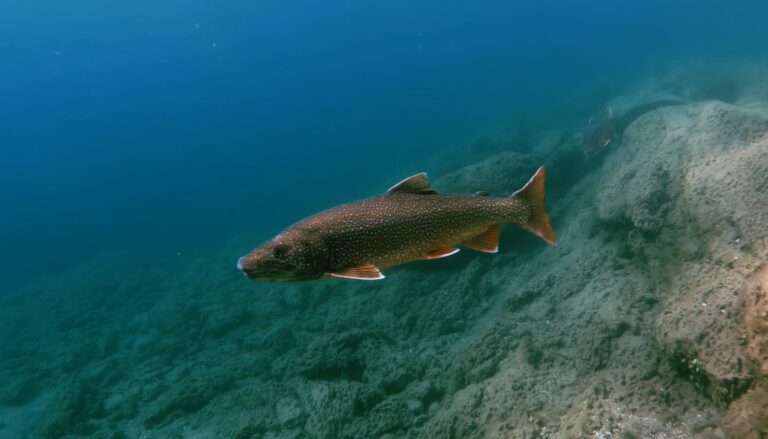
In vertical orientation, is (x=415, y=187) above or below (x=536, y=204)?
above

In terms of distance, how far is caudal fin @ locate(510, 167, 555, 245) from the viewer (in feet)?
12.8

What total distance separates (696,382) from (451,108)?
2905 inches

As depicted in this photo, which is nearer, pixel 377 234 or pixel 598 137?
pixel 377 234

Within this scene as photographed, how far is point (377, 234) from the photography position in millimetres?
3287

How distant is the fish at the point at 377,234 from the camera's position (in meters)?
3.05

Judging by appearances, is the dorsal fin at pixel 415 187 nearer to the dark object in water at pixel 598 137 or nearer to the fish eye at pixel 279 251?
the fish eye at pixel 279 251

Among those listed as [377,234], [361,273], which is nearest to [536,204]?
[377,234]

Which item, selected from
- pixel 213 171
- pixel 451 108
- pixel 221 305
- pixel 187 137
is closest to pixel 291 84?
pixel 187 137

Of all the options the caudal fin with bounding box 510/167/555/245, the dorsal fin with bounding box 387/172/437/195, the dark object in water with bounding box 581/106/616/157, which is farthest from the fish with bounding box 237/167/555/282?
the dark object in water with bounding box 581/106/616/157

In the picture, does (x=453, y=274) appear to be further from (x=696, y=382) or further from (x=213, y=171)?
(x=213, y=171)

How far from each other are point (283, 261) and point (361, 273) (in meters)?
0.60

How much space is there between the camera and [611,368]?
448 cm

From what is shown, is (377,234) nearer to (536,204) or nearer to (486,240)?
(486,240)

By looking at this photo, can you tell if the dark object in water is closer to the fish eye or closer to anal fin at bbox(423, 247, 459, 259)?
anal fin at bbox(423, 247, 459, 259)
